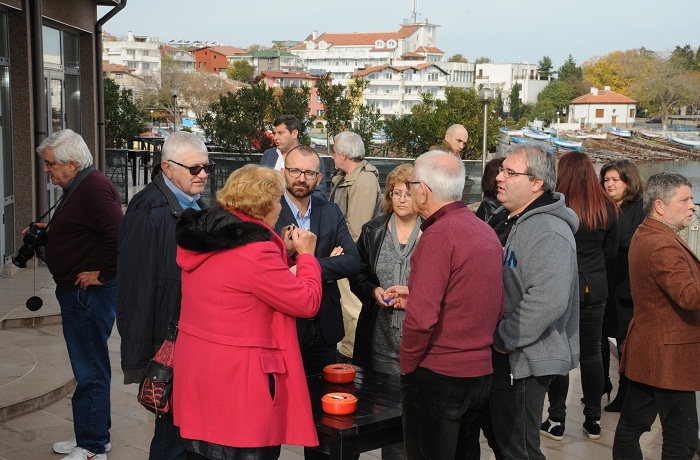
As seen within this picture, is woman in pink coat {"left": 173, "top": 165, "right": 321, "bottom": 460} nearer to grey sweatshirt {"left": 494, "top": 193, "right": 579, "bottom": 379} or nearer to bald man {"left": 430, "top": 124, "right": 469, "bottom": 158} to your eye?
grey sweatshirt {"left": 494, "top": 193, "right": 579, "bottom": 379}

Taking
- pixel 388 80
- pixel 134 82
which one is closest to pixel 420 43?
pixel 388 80

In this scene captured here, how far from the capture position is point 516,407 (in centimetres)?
362

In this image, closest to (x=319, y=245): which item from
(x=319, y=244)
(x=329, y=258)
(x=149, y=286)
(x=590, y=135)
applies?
(x=319, y=244)

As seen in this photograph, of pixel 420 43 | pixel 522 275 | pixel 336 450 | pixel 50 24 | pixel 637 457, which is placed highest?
pixel 420 43

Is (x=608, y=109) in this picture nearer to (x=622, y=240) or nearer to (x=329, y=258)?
(x=622, y=240)

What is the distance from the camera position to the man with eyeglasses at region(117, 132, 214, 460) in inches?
146

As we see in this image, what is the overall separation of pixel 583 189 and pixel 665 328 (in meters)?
1.23

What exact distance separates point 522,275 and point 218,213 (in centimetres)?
135

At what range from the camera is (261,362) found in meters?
3.01

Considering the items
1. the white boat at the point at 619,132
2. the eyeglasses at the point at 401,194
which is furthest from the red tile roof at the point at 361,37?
the eyeglasses at the point at 401,194

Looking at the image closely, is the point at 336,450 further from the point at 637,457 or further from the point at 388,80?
the point at 388,80

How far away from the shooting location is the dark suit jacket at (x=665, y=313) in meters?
3.89

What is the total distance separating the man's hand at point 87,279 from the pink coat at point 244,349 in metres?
1.53

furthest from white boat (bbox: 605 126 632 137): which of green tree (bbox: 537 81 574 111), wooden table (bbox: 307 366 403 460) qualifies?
wooden table (bbox: 307 366 403 460)
